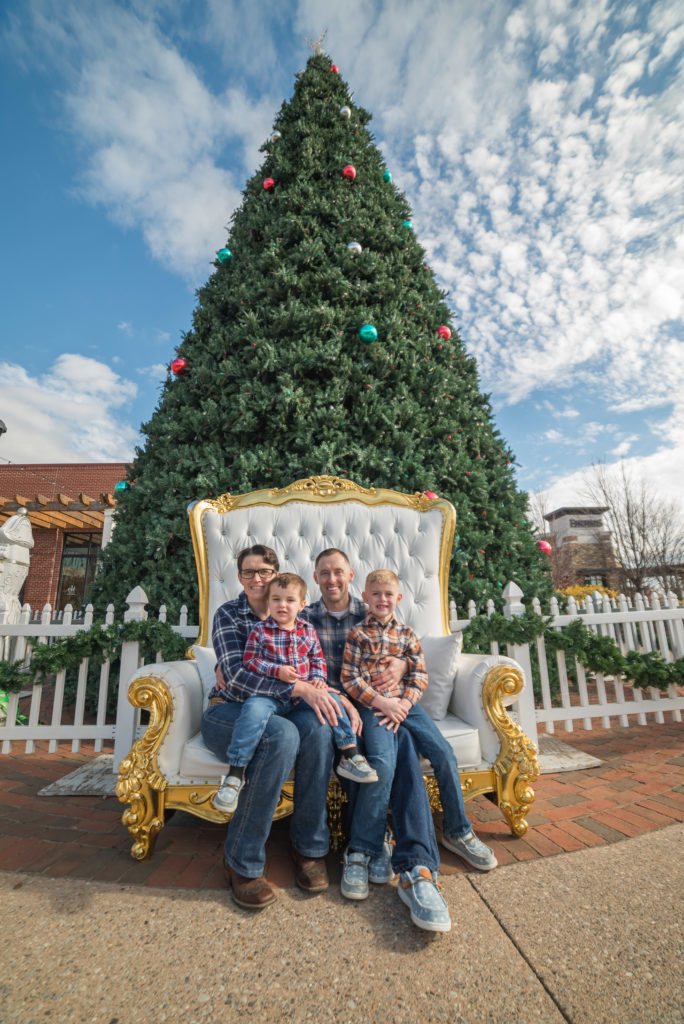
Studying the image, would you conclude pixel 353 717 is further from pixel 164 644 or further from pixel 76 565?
pixel 76 565

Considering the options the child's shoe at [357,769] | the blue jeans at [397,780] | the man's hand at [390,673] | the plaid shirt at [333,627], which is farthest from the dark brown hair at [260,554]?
the child's shoe at [357,769]

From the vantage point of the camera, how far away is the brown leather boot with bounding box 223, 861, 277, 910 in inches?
64.0

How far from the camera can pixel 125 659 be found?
334 centimetres

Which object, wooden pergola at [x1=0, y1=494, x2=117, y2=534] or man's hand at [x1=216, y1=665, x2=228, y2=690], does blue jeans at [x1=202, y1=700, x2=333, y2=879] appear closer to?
man's hand at [x1=216, y1=665, x2=228, y2=690]

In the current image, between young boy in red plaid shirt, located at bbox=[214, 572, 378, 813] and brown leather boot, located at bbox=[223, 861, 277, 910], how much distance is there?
26 centimetres

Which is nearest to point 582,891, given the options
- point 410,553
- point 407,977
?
point 407,977

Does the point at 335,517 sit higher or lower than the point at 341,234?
lower

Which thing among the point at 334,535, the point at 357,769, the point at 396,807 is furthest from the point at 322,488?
the point at 396,807

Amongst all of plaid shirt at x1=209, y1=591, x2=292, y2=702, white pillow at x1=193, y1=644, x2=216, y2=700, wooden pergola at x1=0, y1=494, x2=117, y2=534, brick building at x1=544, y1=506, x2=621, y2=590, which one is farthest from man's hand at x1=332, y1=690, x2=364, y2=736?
brick building at x1=544, y1=506, x2=621, y2=590

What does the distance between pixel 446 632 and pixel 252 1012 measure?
2048mm

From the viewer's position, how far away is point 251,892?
164cm

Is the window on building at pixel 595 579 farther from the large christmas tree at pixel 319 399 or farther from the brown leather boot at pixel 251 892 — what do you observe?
the brown leather boot at pixel 251 892

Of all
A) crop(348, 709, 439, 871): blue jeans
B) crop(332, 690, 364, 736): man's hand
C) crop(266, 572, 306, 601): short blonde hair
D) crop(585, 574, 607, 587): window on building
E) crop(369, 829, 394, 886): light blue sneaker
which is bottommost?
crop(369, 829, 394, 886): light blue sneaker

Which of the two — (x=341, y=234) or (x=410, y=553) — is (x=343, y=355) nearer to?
(x=341, y=234)
